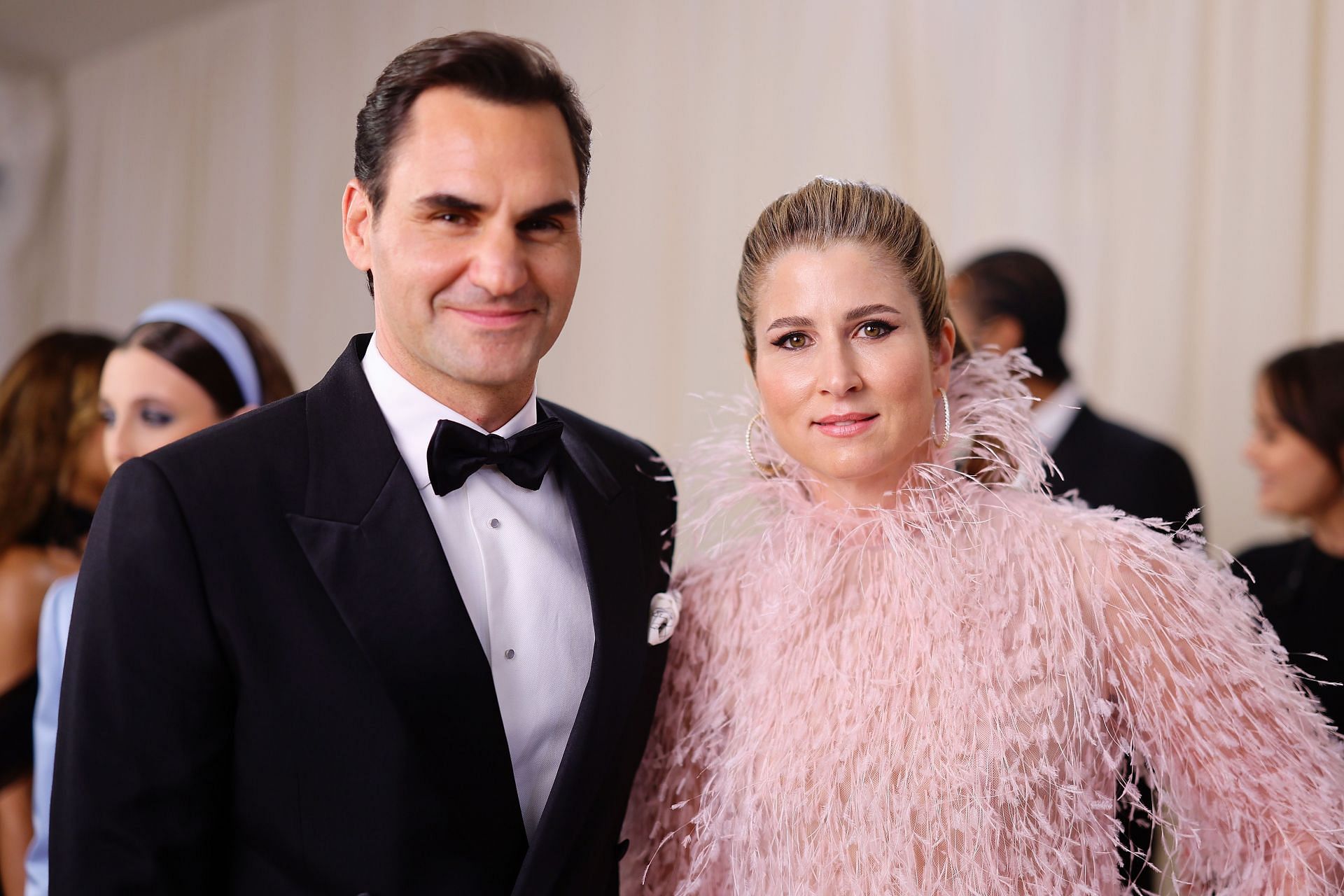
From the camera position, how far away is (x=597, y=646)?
1.58 m

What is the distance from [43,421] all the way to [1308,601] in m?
3.28

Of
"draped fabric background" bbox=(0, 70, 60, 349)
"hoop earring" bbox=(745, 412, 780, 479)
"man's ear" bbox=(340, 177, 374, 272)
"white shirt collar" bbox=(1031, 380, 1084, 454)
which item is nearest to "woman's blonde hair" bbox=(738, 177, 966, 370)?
"hoop earring" bbox=(745, 412, 780, 479)

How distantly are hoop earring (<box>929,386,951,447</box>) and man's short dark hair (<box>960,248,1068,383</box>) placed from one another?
1363mm

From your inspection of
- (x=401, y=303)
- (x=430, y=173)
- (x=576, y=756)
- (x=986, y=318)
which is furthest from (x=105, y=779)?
(x=986, y=318)

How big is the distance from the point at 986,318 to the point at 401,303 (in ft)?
6.74

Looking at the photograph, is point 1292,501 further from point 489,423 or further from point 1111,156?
point 489,423

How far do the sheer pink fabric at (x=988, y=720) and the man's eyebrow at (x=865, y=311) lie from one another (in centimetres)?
26

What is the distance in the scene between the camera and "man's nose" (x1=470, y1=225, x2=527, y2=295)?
1482 millimetres

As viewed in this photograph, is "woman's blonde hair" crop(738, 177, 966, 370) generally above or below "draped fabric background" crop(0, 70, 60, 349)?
below

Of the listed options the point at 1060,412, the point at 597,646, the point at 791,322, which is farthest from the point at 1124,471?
the point at 597,646

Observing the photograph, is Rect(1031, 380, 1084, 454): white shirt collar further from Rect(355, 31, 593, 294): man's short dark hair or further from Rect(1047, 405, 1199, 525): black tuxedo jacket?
Rect(355, 31, 593, 294): man's short dark hair

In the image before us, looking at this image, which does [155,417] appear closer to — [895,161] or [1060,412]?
[1060,412]

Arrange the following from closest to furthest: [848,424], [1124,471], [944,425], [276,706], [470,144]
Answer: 1. [276,706]
2. [470,144]
3. [848,424]
4. [944,425]
5. [1124,471]

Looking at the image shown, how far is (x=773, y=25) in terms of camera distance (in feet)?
14.7
